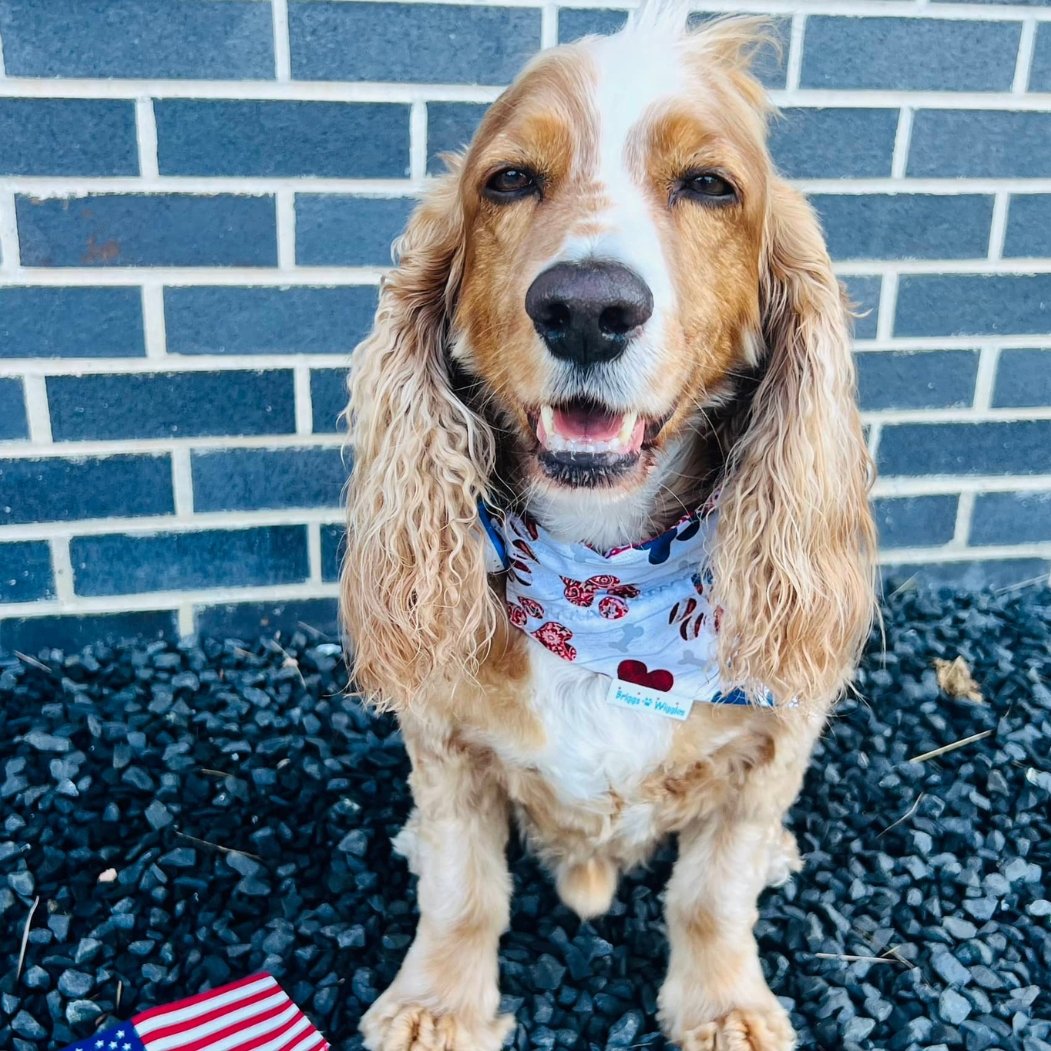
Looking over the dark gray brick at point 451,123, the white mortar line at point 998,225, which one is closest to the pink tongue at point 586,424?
the dark gray brick at point 451,123

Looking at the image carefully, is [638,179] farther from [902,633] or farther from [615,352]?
[902,633]

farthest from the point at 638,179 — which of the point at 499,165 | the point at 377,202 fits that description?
the point at 377,202

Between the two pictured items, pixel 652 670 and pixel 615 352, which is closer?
pixel 615 352

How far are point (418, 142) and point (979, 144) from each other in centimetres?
148

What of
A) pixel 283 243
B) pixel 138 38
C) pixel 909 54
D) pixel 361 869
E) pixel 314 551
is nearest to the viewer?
pixel 361 869

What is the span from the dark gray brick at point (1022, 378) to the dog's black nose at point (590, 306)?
205 centimetres

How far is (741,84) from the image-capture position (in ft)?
5.98

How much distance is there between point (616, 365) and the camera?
155 centimetres

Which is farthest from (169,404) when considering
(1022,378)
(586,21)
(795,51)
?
(1022,378)

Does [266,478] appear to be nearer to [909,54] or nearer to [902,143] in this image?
[902,143]

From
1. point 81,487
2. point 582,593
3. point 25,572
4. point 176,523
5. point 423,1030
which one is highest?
point 582,593

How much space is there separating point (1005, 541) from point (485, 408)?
83.9 inches

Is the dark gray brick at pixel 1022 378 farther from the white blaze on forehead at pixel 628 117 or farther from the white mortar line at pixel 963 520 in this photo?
the white blaze on forehead at pixel 628 117

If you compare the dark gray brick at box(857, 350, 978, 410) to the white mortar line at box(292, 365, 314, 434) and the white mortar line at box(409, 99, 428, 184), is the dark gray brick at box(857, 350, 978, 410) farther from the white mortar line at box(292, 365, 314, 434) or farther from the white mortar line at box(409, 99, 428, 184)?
the white mortar line at box(292, 365, 314, 434)
